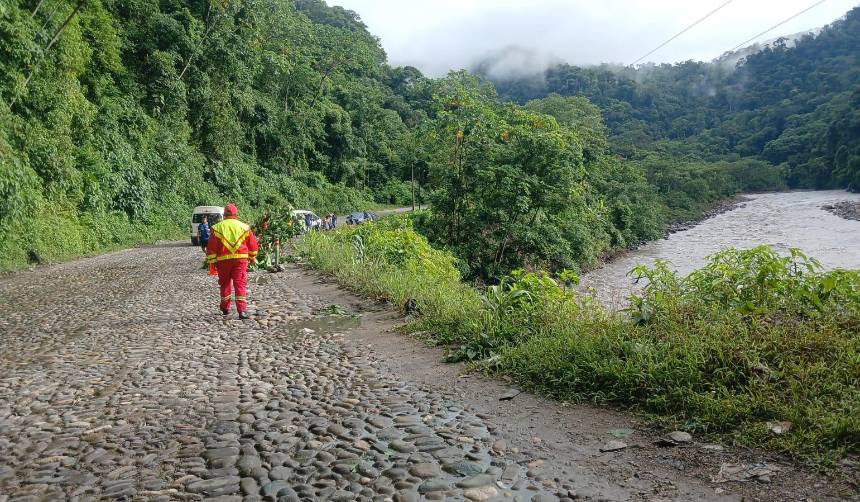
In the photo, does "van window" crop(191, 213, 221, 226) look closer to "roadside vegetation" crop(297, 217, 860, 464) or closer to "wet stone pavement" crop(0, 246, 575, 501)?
"wet stone pavement" crop(0, 246, 575, 501)

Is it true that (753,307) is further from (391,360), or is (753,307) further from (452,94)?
(452,94)

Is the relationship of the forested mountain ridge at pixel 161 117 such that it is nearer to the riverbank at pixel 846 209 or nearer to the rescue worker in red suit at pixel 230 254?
the rescue worker in red suit at pixel 230 254

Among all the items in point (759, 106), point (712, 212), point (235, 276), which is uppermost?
point (759, 106)

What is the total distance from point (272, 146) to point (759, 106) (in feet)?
292

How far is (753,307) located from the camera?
498 cm

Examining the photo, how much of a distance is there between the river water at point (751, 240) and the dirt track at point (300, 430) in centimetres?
1615

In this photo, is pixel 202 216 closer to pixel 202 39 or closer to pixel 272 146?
pixel 202 39

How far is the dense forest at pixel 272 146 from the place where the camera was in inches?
739

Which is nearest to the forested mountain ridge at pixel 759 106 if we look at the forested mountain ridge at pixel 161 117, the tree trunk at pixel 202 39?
the forested mountain ridge at pixel 161 117

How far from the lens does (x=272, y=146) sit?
143 feet

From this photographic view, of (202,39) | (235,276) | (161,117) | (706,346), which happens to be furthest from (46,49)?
(706,346)

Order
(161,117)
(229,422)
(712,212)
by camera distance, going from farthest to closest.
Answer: (712,212), (161,117), (229,422)

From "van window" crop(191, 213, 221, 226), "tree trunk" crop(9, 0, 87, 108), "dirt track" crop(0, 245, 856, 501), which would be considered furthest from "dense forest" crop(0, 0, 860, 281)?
"dirt track" crop(0, 245, 856, 501)

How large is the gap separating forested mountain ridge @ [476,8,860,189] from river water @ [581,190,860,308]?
20.4 m
